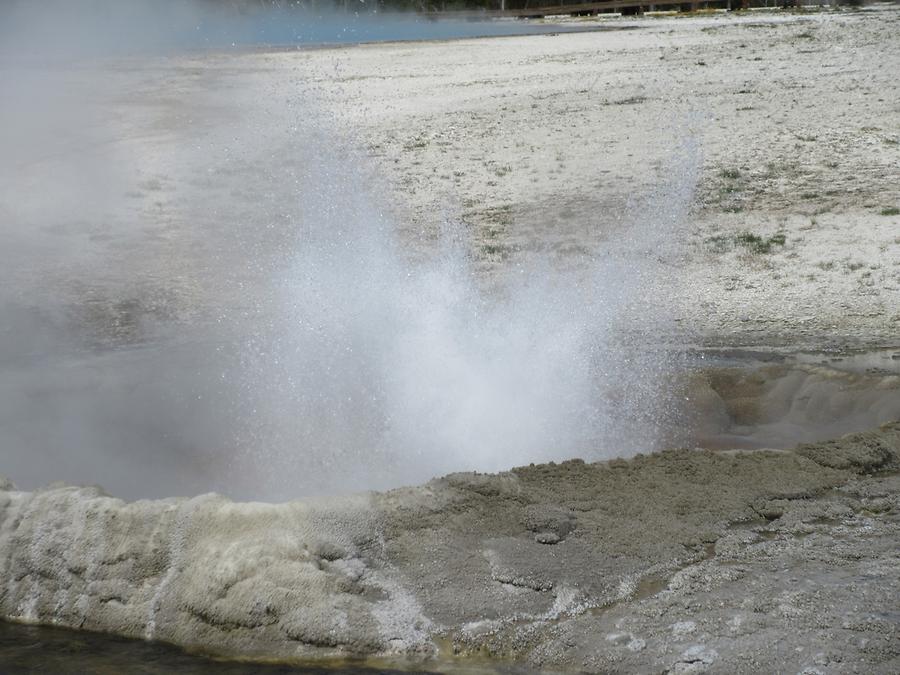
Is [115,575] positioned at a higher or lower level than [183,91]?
lower

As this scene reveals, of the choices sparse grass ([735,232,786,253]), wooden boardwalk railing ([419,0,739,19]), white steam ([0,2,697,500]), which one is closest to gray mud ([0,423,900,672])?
white steam ([0,2,697,500])

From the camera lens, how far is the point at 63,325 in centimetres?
609

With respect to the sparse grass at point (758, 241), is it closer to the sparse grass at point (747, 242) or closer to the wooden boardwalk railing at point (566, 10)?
the sparse grass at point (747, 242)

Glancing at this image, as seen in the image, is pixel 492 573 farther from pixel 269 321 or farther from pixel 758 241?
pixel 758 241

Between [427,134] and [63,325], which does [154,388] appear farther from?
[427,134]

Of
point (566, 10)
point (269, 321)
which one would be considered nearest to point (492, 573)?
point (269, 321)

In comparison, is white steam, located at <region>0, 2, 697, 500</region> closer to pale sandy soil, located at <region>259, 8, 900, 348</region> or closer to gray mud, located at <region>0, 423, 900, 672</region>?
pale sandy soil, located at <region>259, 8, 900, 348</region>

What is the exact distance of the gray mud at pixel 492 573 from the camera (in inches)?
115

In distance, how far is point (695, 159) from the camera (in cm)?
780

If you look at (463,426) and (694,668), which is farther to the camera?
(463,426)

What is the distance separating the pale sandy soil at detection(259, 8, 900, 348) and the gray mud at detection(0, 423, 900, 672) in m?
2.22

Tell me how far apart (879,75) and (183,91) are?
20.3 feet

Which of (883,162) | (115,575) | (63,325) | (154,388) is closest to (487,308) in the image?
(154,388)

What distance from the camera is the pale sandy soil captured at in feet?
19.7
